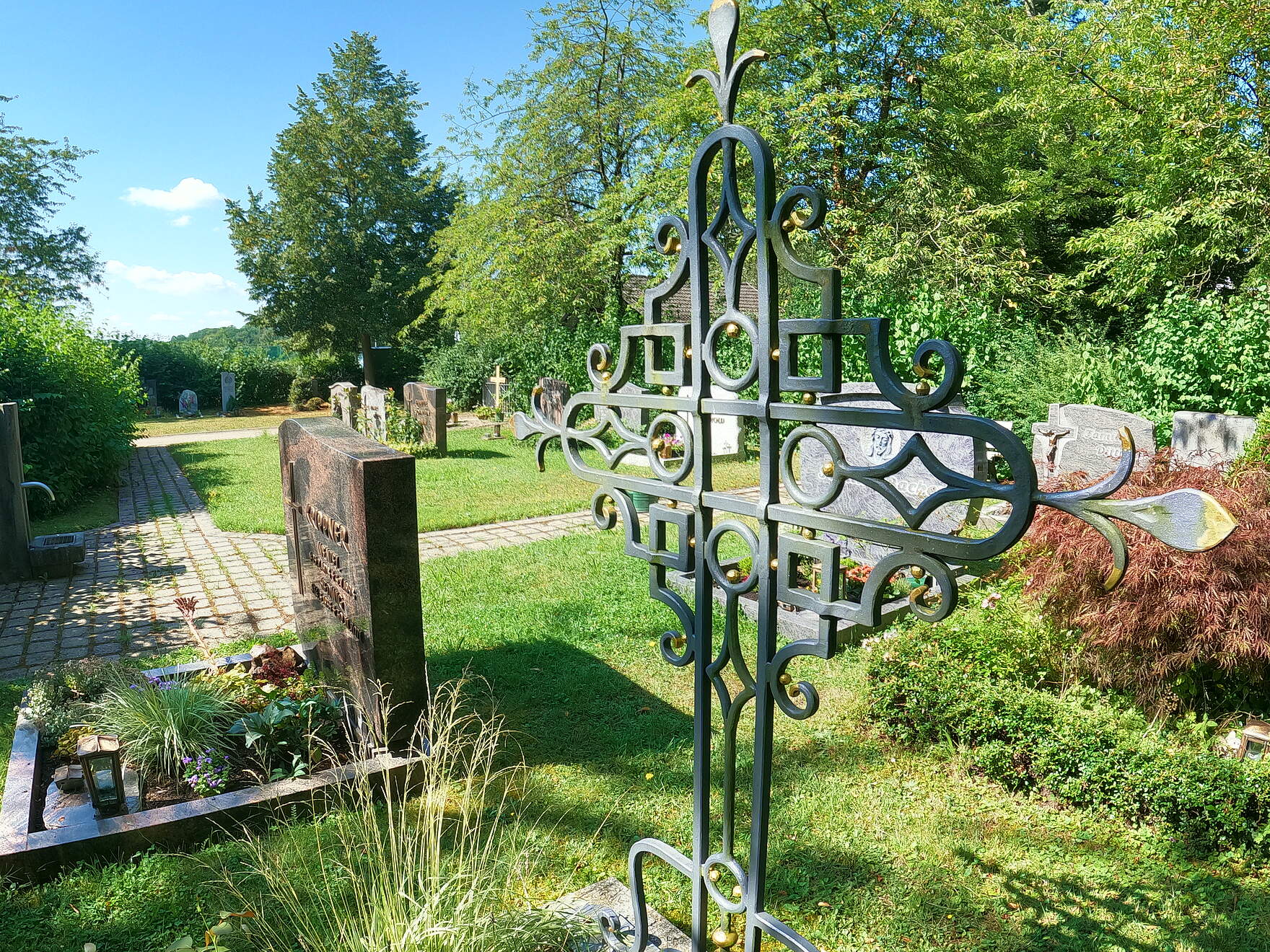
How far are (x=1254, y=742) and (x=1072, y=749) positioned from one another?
845 mm

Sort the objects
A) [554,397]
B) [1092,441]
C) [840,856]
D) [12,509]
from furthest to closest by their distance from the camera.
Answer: [554,397], [12,509], [1092,441], [840,856]

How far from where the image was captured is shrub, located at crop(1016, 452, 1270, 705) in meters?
3.98

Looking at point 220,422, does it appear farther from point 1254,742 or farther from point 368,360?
point 1254,742

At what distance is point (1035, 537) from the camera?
476 cm

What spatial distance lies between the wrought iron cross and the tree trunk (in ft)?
95.7

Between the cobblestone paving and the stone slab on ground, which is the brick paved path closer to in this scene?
the cobblestone paving

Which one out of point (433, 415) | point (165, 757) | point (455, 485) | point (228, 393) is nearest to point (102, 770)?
point (165, 757)

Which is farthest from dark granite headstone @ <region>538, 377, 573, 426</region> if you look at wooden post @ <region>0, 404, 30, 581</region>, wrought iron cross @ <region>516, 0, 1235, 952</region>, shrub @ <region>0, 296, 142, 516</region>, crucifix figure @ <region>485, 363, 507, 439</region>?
wrought iron cross @ <region>516, 0, 1235, 952</region>

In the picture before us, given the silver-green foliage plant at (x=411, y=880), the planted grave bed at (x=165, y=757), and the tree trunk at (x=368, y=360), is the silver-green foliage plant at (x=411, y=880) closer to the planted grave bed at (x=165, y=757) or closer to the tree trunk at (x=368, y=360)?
the planted grave bed at (x=165, y=757)

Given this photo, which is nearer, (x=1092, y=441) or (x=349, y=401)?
(x=1092, y=441)

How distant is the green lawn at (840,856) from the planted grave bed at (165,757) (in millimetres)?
144

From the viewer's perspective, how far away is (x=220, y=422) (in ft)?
83.8

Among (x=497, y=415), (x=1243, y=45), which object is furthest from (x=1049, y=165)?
(x=497, y=415)

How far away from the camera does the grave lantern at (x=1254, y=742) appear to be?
3.83 meters
